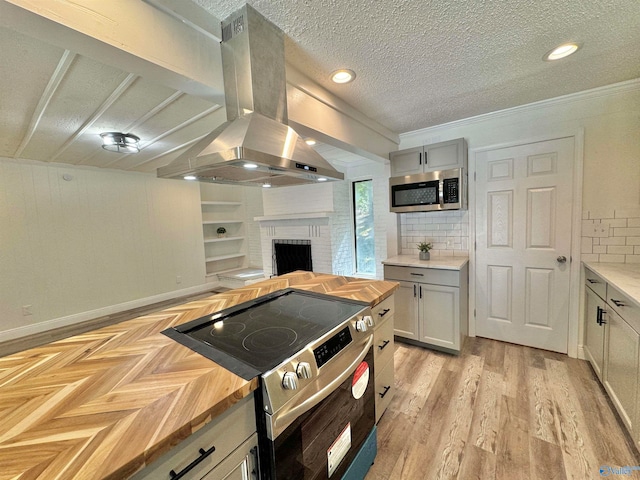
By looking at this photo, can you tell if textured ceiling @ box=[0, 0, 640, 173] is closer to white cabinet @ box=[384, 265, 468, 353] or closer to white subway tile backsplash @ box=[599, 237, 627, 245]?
white subway tile backsplash @ box=[599, 237, 627, 245]

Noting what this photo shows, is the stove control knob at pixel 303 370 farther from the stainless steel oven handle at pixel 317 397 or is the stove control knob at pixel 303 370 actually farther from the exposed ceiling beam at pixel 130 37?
the exposed ceiling beam at pixel 130 37

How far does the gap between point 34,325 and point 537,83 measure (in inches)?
248

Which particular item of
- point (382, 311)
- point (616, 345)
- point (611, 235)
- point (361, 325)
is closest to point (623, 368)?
point (616, 345)

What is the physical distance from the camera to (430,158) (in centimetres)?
281

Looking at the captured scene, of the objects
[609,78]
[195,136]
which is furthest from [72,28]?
[609,78]

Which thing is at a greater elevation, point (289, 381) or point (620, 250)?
point (620, 250)

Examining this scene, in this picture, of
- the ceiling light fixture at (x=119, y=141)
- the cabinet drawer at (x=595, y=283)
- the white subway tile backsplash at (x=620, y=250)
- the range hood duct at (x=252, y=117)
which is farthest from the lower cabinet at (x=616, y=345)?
the ceiling light fixture at (x=119, y=141)

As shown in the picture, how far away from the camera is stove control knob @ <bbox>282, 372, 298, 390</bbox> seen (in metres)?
0.87

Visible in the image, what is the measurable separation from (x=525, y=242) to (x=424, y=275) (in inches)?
41.5

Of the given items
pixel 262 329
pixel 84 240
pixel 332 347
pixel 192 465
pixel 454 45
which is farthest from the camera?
pixel 84 240

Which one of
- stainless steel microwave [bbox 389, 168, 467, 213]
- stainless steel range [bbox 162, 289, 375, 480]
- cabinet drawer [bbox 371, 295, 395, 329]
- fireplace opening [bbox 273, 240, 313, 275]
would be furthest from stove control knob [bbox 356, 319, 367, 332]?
fireplace opening [bbox 273, 240, 313, 275]

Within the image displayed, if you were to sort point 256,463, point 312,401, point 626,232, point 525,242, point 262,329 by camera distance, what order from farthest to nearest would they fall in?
point 525,242, point 626,232, point 262,329, point 312,401, point 256,463

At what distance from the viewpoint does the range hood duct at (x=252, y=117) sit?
45.1 inches

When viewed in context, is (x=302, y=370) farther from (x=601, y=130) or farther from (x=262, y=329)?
(x=601, y=130)
